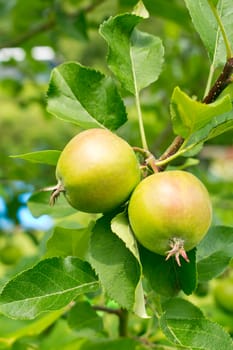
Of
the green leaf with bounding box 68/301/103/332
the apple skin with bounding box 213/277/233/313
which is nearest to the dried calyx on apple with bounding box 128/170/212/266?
the green leaf with bounding box 68/301/103/332

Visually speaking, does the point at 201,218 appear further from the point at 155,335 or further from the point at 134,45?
the point at 155,335

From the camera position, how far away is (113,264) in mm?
1137

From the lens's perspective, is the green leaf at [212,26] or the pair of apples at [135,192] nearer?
the pair of apples at [135,192]

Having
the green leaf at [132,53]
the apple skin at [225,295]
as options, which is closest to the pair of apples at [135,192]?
the green leaf at [132,53]

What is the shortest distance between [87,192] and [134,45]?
394 millimetres

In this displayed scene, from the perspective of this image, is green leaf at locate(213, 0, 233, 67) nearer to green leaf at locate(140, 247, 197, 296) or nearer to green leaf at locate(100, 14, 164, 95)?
green leaf at locate(100, 14, 164, 95)

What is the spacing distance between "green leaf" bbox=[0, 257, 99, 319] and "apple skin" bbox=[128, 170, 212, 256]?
19cm

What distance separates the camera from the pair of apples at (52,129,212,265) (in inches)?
39.7

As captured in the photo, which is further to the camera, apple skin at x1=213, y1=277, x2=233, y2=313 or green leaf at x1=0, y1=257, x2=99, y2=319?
apple skin at x1=213, y1=277, x2=233, y2=313

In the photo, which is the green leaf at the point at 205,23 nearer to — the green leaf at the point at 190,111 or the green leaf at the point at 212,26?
the green leaf at the point at 212,26

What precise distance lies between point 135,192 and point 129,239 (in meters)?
0.08

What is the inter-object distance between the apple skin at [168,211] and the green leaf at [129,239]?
21 mm

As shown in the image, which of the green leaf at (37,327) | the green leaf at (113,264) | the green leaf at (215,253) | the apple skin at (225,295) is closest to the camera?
the green leaf at (113,264)

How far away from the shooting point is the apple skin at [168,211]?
3.30ft
